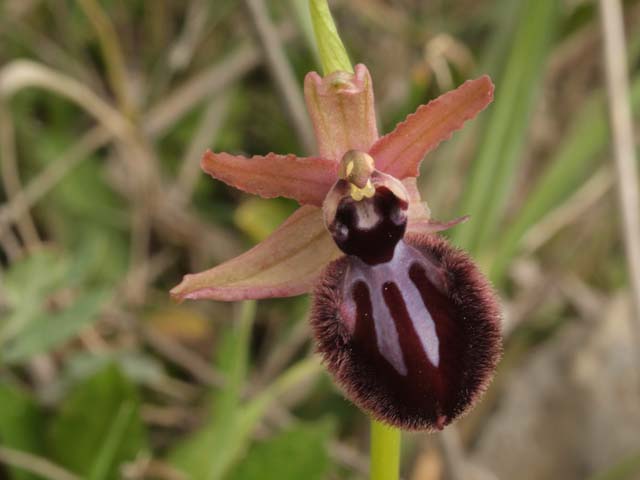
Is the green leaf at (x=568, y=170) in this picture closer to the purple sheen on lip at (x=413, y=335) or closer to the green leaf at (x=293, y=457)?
the green leaf at (x=293, y=457)

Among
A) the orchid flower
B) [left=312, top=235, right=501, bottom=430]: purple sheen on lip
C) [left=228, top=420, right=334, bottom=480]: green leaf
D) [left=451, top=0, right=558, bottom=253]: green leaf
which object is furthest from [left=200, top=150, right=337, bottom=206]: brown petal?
[left=451, top=0, right=558, bottom=253]: green leaf

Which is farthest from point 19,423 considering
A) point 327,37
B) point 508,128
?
point 508,128

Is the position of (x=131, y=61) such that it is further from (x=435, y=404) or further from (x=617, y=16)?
(x=435, y=404)

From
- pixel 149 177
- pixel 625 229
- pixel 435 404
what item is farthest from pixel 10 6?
pixel 435 404

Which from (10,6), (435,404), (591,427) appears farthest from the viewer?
(10,6)

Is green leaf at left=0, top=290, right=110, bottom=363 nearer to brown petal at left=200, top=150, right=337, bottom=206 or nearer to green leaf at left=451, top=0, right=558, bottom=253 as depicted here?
brown petal at left=200, top=150, right=337, bottom=206

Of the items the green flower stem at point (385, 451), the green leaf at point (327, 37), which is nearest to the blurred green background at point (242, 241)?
the green flower stem at point (385, 451)

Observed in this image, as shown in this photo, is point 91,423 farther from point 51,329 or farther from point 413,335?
point 413,335
